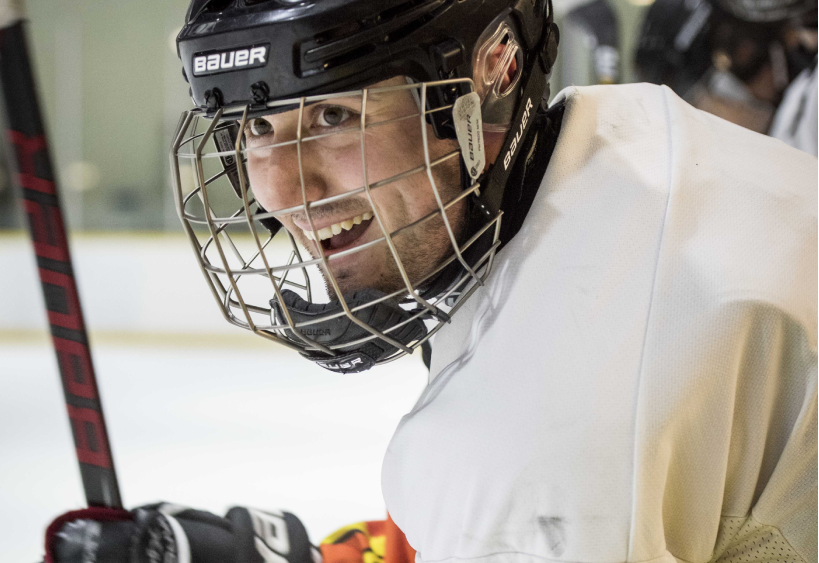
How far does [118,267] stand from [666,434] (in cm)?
439

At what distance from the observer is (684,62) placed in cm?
351

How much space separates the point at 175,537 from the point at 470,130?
669 millimetres

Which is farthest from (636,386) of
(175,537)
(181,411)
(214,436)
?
(181,411)

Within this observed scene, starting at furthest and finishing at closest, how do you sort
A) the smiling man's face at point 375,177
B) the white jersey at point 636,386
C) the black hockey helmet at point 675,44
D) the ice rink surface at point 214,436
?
the black hockey helmet at point 675,44, the ice rink surface at point 214,436, the smiling man's face at point 375,177, the white jersey at point 636,386

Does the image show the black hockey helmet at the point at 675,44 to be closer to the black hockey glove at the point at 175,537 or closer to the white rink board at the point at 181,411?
the white rink board at the point at 181,411

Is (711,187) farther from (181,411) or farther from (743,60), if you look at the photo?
(743,60)

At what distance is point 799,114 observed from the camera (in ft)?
10.1

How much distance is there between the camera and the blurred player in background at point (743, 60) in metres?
3.18

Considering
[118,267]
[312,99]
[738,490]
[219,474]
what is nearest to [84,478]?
[312,99]

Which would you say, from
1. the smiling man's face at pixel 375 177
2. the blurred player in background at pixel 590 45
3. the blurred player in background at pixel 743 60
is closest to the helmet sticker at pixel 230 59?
the smiling man's face at pixel 375 177

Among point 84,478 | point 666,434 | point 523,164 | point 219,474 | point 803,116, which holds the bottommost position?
point 219,474

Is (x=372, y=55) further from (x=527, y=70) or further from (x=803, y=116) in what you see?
(x=803, y=116)

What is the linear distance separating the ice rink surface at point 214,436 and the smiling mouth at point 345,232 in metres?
1.09

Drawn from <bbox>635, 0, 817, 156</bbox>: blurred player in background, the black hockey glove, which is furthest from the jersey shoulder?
<bbox>635, 0, 817, 156</bbox>: blurred player in background
